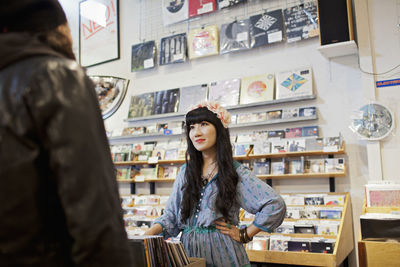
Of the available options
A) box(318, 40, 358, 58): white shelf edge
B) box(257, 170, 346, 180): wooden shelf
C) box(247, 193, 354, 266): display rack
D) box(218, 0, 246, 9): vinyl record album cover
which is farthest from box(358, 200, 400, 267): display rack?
box(218, 0, 246, 9): vinyl record album cover

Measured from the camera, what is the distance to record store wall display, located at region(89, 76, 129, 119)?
5.81 m

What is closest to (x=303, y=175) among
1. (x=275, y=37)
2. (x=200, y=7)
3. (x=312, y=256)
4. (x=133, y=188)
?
(x=312, y=256)

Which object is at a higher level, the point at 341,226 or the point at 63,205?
the point at 63,205

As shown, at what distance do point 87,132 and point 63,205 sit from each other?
0.48 ft

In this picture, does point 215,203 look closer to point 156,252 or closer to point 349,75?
point 156,252

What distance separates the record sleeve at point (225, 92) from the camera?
4.67 metres

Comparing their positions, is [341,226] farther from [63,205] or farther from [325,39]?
[63,205]

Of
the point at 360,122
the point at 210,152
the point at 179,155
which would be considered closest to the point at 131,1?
the point at 179,155

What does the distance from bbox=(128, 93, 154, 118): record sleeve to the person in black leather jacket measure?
4.61 m

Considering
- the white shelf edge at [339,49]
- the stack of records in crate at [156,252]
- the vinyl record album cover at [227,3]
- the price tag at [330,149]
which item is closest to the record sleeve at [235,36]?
the vinyl record album cover at [227,3]

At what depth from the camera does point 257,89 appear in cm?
455

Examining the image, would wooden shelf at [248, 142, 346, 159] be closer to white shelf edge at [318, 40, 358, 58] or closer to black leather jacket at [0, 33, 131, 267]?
white shelf edge at [318, 40, 358, 58]

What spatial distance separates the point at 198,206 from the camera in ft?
7.17

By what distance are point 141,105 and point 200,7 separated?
5.35ft
